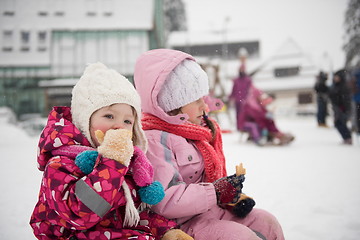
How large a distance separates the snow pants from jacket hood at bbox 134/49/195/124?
446 millimetres

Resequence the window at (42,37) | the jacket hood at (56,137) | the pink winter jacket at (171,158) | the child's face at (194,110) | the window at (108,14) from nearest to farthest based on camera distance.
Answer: the jacket hood at (56,137) < the pink winter jacket at (171,158) < the child's face at (194,110) < the window at (42,37) < the window at (108,14)

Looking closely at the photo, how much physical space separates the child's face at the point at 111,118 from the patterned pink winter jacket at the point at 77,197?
7cm

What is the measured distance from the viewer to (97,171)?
2.92 feet

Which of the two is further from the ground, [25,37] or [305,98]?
[25,37]

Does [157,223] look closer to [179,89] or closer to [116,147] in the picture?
[116,147]

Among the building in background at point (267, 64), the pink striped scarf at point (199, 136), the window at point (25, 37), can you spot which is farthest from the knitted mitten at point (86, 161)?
the building in background at point (267, 64)

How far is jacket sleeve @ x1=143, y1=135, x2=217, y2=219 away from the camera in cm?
109

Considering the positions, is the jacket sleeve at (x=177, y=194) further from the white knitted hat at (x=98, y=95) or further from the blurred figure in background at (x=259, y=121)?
the blurred figure in background at (x=259, y=121)

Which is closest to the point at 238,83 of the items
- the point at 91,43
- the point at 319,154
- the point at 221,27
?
the point at 319,154

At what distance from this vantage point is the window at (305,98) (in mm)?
20519

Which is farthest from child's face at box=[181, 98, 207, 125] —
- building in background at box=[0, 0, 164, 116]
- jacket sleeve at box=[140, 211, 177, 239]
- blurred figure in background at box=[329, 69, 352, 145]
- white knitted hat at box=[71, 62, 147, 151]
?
building in background at box=[0, 0, 164, 116]

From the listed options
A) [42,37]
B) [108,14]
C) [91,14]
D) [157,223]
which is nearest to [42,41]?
[42,37]

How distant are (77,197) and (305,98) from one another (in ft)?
72.4

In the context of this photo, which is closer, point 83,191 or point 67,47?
point 83,191
